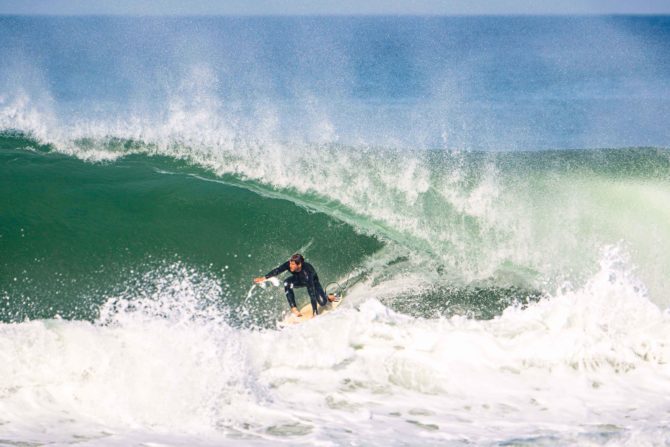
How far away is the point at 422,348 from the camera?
8562 mm

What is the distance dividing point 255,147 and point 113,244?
4391 millimetres

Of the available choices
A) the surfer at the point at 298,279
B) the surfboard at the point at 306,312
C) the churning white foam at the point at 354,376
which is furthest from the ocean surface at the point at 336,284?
the surfer at the point at 298,279

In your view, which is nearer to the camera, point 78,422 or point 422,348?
point 78,422

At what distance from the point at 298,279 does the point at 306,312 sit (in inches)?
19.5

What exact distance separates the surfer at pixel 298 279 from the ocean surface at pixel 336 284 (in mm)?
457

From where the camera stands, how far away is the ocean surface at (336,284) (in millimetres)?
7176

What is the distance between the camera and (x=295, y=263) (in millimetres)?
9992

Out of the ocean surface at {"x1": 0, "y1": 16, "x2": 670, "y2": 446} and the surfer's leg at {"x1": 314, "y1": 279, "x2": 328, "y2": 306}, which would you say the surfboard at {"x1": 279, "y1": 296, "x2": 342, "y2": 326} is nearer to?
the surfer's leg at {"x1": 314, "y1": 279, "x2": 328, "y2": 306}

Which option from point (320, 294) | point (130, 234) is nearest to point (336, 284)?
point (320, 294)

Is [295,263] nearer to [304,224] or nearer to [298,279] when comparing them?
[298,279]

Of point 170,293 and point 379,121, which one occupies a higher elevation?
point 379,121

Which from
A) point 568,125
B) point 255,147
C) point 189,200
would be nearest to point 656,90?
point 568,125

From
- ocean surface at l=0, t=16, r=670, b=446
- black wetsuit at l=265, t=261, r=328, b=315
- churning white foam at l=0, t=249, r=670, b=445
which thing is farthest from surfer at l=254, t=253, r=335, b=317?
churning white foam at l=0, t=249, r=670, b=445

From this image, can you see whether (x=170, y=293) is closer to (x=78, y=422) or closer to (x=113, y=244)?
(x=113, y=244)
